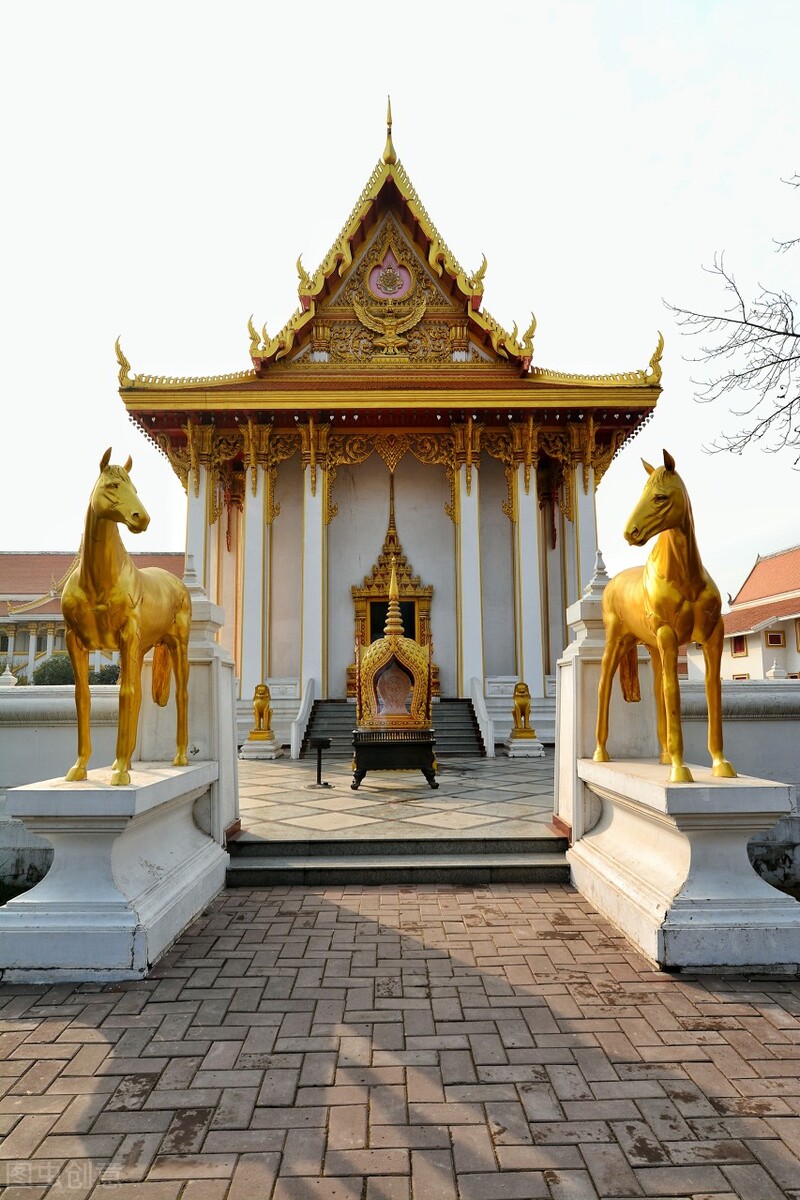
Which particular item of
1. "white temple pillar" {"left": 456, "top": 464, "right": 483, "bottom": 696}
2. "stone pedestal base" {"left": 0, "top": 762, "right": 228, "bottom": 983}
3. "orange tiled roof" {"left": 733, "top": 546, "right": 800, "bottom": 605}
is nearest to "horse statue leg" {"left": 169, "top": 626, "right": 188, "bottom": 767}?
"stone pedestal base" {"left": 0, "top": 762, "right": 228, "bottom": 983}

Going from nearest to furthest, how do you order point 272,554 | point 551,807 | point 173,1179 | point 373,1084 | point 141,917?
point 173,1179 < point 373,1084 < point 141,917 < point 551,807 < point 272,554

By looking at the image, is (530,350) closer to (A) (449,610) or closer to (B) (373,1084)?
(A) (449,610)

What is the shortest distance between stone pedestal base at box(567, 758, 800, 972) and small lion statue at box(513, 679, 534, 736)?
22.8ft

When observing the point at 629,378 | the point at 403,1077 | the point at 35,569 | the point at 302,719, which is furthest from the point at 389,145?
the point at 35,569

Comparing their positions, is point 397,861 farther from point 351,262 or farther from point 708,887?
point 351,262

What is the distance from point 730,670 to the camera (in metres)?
26.7

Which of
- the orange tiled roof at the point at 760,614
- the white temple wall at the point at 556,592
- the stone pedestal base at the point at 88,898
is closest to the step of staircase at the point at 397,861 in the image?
the stone pedestal base at the point at 88,898

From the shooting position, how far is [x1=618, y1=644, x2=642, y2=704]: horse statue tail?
4.17m

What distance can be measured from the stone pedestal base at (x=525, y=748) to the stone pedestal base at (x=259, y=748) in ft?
11.2

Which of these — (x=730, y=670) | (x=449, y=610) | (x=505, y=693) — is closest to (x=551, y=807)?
(x=505, y=693)

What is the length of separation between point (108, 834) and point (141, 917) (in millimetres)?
372

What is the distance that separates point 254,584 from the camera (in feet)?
40.1

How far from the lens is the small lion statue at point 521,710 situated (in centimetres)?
1026

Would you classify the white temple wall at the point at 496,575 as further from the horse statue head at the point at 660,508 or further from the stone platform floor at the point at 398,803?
the horse statue head at the point at 660,508
